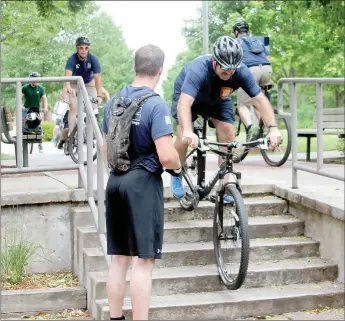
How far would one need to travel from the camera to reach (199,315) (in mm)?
6062

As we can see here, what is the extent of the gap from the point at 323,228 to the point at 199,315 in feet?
5.51

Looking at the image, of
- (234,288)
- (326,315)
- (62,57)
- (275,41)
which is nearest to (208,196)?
(234,288)

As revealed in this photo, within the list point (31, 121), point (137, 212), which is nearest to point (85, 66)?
point (31, 121)

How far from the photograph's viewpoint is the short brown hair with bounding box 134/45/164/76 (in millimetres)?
Answer: 4671

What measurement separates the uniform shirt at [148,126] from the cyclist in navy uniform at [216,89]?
1003mm

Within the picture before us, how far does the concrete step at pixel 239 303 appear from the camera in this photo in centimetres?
602

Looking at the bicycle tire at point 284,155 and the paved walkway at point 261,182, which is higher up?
the bicycle tire at point 284,155

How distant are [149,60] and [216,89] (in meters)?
1.85

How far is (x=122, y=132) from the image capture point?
463 centimetres

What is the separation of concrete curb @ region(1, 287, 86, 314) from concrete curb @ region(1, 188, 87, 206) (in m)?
0.86

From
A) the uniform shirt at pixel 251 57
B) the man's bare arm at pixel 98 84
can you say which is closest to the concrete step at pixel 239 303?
the uniform shirt at pixel 251 57

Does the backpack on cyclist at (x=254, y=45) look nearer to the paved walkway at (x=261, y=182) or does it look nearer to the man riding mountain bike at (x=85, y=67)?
the paved walkway at (x=261, y=182)

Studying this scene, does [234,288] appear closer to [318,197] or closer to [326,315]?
[326,315]

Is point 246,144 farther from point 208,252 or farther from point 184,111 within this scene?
point 208,252
